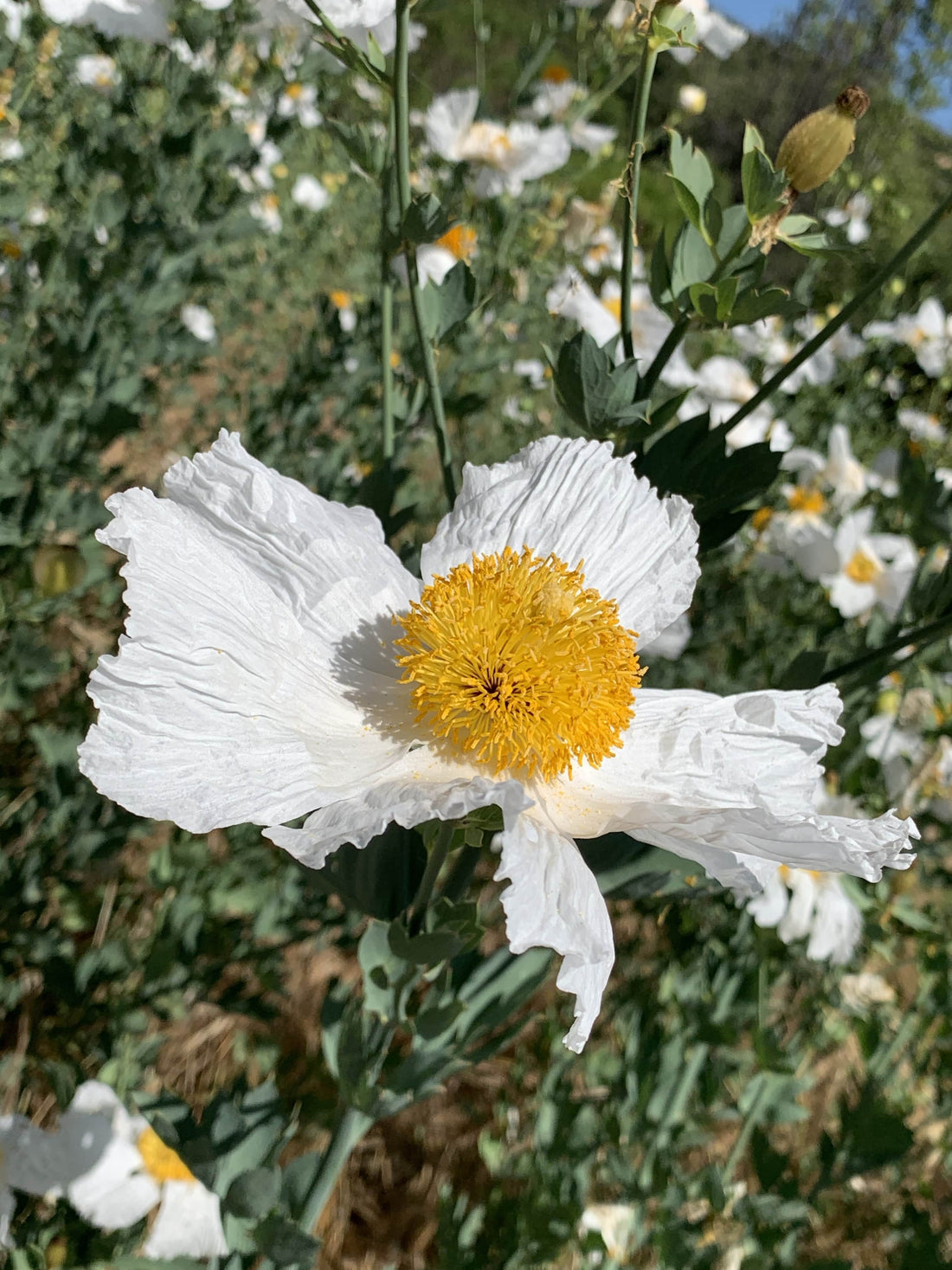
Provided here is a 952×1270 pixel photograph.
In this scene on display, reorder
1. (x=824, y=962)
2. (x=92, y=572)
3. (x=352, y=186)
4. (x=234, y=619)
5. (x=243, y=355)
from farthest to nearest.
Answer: (x=352, y=186), (x=243, y=355), (x=824, y=962), (x=92, y=572), (x=234, y=619)

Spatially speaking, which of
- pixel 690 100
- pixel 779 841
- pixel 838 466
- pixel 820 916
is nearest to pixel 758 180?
pixel 779 841

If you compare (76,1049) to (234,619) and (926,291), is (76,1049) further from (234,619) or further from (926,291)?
(926,291)

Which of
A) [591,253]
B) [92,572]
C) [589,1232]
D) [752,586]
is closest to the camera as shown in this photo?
[589,1232]

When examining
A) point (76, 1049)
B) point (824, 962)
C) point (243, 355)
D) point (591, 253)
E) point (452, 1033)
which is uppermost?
point (452, 1033)

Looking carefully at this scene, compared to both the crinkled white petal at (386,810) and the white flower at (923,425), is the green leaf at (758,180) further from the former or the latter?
the white flower at (923,425)

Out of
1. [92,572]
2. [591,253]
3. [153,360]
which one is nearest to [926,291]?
[591,253]

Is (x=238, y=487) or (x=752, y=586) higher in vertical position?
(x=238, y=487)

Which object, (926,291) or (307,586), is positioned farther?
(926,291)

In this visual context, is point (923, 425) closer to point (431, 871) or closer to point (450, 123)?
point (450, 123)
